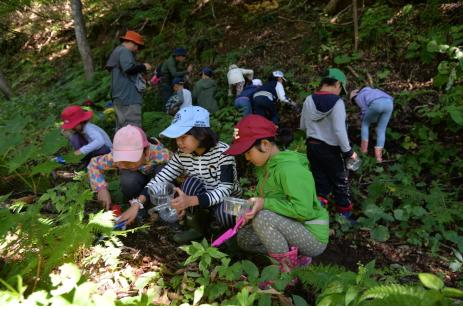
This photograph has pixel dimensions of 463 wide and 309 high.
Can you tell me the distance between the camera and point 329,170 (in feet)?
13.7

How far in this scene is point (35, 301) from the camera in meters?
1.54

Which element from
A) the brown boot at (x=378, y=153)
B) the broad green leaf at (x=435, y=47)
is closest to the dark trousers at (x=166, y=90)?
the brown boot at (x=378, y=153)

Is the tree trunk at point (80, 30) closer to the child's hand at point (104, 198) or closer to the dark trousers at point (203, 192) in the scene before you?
the child's hand at point (104, 198)

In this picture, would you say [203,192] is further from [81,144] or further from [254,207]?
[81,144]

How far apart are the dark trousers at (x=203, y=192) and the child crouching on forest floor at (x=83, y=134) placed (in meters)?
1.51

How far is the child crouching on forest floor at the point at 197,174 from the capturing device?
3057 mm

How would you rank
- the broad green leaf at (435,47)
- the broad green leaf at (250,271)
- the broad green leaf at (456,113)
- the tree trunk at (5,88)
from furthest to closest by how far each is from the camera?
the tree trunk at (5,88) → the broad green leaf at (435,47) → the broad green leaf at (456,113) → the broad green leaf at (250,271)

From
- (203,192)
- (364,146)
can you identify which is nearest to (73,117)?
(203,192)

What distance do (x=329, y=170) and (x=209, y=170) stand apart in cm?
156

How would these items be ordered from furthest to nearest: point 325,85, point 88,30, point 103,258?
point 88,30
point 325,85
point 103,258

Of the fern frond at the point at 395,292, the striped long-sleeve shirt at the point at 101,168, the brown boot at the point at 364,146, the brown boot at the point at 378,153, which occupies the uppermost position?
the fern frond at the point at 395,292

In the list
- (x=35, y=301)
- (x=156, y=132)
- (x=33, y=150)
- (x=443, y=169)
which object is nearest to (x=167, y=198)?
(x=33, y=150)

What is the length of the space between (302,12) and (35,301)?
8.69 m

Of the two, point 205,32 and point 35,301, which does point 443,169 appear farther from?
point 205,32
